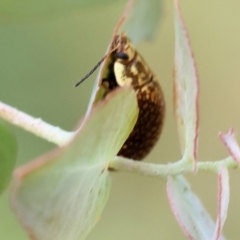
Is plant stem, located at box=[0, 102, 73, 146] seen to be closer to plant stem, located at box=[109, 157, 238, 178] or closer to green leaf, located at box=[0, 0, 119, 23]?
plant stem, located at box=[109, 157, 238, 178]

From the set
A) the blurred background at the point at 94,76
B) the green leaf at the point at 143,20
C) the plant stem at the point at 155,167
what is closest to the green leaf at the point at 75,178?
the plant stem at the point at 155,167

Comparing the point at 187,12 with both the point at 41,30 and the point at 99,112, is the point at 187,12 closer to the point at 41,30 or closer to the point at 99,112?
the point at 41,30

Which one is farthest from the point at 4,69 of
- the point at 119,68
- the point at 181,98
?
the point at 181,98

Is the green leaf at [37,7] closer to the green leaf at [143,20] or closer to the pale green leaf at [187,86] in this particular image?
the green leaf at [143,20]

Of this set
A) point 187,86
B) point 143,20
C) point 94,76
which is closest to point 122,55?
point 143,20

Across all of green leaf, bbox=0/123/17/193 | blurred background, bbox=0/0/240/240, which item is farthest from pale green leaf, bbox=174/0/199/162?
blurred background, bbox=0/0/240/240
